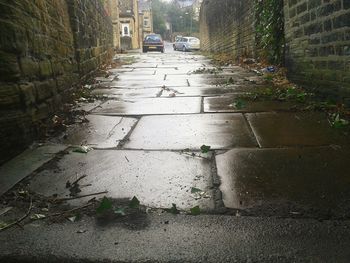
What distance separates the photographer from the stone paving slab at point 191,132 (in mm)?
2650

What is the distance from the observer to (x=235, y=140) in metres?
2.72

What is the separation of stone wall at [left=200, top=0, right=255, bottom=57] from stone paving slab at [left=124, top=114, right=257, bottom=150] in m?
5.86

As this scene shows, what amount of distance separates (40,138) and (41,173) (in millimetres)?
780

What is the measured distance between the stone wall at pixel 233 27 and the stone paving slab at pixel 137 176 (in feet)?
23.0

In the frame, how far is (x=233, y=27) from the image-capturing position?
1150cm

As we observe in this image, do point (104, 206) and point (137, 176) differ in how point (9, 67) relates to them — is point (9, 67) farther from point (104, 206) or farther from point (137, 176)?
point (104, 206)

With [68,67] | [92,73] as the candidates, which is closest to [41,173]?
[68,67]

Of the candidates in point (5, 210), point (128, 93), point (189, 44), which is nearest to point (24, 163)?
point (5, 210)

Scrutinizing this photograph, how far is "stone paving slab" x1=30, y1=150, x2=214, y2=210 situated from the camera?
182cm

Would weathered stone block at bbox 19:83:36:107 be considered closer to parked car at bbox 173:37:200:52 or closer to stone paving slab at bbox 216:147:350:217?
stone paving slab at bbox 216:147:350:217

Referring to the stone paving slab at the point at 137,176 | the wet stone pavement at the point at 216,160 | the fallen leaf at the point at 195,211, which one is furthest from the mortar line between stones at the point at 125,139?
the fallen leaf at the point at 195,211

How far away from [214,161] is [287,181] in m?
0.53

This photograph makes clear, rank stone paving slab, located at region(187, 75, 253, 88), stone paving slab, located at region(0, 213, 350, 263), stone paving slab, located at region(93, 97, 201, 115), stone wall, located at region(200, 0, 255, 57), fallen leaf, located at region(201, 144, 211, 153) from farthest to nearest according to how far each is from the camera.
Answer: stone wall, located at region(200, 0, 255, 57)
stone paving slab, located at region(187, 75, 253, 88)
stone paving slab, located at region(93, 97, 201, 115)
fallen leaf, located at region(201, 144, 211, 153)
stone paving slab, located at region(0, 213, 350, 263)

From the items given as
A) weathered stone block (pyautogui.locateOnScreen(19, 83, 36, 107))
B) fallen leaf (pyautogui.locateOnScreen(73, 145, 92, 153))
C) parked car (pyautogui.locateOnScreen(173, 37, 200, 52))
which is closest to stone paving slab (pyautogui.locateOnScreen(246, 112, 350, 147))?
fallen leaf (pyautogui.locateOnScreen(73, 145, 92, 153))
